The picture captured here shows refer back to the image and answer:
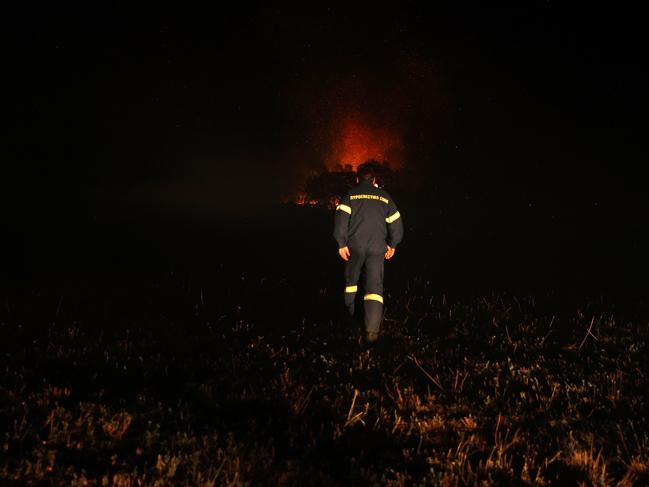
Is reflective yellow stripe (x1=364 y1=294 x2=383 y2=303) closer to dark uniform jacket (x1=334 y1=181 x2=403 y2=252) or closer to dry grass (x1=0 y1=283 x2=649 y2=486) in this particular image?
dry grass (x1=0 y1=283 x2=649 y2=486)

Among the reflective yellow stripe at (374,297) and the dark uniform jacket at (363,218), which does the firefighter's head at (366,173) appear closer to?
the dark uniform jacket at (363,218)

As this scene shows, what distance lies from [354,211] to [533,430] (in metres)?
3.69

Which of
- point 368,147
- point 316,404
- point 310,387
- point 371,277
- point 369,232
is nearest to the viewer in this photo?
point 316,404

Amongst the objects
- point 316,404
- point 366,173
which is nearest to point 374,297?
point 366,173

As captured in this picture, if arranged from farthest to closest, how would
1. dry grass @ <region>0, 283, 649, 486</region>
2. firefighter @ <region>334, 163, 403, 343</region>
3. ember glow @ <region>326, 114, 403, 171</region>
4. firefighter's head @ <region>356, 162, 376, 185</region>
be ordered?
ember glow @ <region>326, 114, 403, 171</region> → firefighter's head @ <region>356, 162, 376, 185</region> → firefighter @ <region>334, 163, 403, 343</region> → dry grass @ <region>0, 283, 649, 486</region>

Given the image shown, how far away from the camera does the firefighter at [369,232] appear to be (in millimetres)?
7082

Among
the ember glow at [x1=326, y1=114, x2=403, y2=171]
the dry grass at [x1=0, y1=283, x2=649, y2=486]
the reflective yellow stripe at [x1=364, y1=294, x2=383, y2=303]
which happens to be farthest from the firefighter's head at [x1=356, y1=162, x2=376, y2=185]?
the ember glow at [x1=326, y1=114, x2=403, y2=171]

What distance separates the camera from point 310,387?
526cm

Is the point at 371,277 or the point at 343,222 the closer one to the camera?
the point at 343,222

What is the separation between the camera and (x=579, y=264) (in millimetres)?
14859

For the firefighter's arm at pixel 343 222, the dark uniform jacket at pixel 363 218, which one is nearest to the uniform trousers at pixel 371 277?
the dark uniform jacket at pixel 363 218

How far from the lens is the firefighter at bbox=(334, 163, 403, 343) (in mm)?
7082

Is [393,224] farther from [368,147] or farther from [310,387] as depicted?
[368,147]

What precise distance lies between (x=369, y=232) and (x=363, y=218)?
8.3 inches
